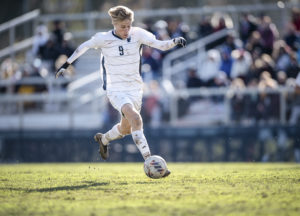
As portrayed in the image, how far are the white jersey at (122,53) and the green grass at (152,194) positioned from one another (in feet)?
4.63

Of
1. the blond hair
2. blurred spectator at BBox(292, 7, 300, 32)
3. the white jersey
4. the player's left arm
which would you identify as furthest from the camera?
blurred spectator at BBox(292, 7, 300, 32)

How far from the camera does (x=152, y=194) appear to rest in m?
6.71

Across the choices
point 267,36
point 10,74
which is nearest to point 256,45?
point 267,36

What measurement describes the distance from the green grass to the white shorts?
1052mm

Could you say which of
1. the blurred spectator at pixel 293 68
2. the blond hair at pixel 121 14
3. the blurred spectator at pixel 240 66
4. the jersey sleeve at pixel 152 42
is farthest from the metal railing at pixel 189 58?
the blond hair at pixel 121 14

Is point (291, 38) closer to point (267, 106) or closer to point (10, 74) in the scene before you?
point (267, 106)

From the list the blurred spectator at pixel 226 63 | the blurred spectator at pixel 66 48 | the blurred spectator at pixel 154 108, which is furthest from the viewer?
the blurred spectator at pixel 66 48

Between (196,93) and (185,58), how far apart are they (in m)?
3.27

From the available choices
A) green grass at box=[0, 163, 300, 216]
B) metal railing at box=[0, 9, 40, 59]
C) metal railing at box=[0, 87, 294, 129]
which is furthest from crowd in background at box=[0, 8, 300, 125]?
green grass at box=[0, 163, 300, 216]

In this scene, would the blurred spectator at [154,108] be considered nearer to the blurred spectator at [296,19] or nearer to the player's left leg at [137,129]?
the blurred spectator at [296,19]

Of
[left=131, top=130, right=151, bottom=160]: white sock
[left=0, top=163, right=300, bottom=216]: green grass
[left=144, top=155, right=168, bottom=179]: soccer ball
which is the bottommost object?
[left=0, top=163, right=300, bottom=216]: green grass

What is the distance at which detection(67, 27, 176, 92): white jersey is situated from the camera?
30.0 feet

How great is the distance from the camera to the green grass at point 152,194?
5676mm

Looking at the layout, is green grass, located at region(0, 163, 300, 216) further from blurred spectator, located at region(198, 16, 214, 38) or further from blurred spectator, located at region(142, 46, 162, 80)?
blurred spectator, located at region(198, 16, 214, 38)
